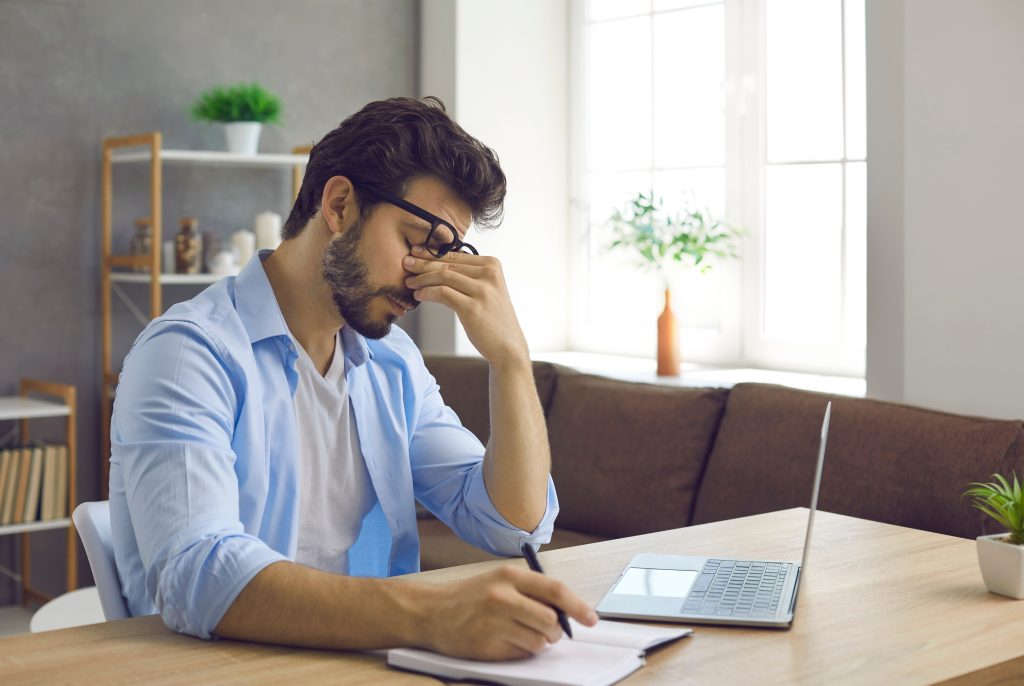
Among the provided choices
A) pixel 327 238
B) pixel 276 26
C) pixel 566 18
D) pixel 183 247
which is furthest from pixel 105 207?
pixel 327 238

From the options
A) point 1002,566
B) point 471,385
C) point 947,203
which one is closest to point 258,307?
point 1002,566

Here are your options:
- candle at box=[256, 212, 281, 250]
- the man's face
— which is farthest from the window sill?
the man's face

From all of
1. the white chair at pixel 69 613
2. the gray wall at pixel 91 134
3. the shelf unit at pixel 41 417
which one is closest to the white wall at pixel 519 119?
the gray wall at pixel 91 134

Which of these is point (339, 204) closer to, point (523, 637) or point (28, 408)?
point (523, 637)

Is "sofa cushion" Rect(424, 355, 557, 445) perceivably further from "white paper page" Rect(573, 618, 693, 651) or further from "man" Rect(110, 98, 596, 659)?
"white paper page" Rect(573, 618, 693, 651)

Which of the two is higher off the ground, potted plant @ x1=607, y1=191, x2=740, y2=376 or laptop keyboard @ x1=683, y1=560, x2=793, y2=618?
potted plant @ x1=607, y1=191, x2=740, y2=376

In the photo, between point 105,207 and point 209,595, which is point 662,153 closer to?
point 105,207

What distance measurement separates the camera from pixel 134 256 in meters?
3.83

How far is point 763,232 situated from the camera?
3.90 m

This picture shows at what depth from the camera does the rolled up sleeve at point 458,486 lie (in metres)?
1.77

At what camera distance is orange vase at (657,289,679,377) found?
12.5 ft

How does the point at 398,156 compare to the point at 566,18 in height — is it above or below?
below

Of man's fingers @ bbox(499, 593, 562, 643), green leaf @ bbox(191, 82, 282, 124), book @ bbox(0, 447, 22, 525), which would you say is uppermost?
green leaf @ bbox(191, 82, 282, 124)

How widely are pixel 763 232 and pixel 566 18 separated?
1.28 meters
